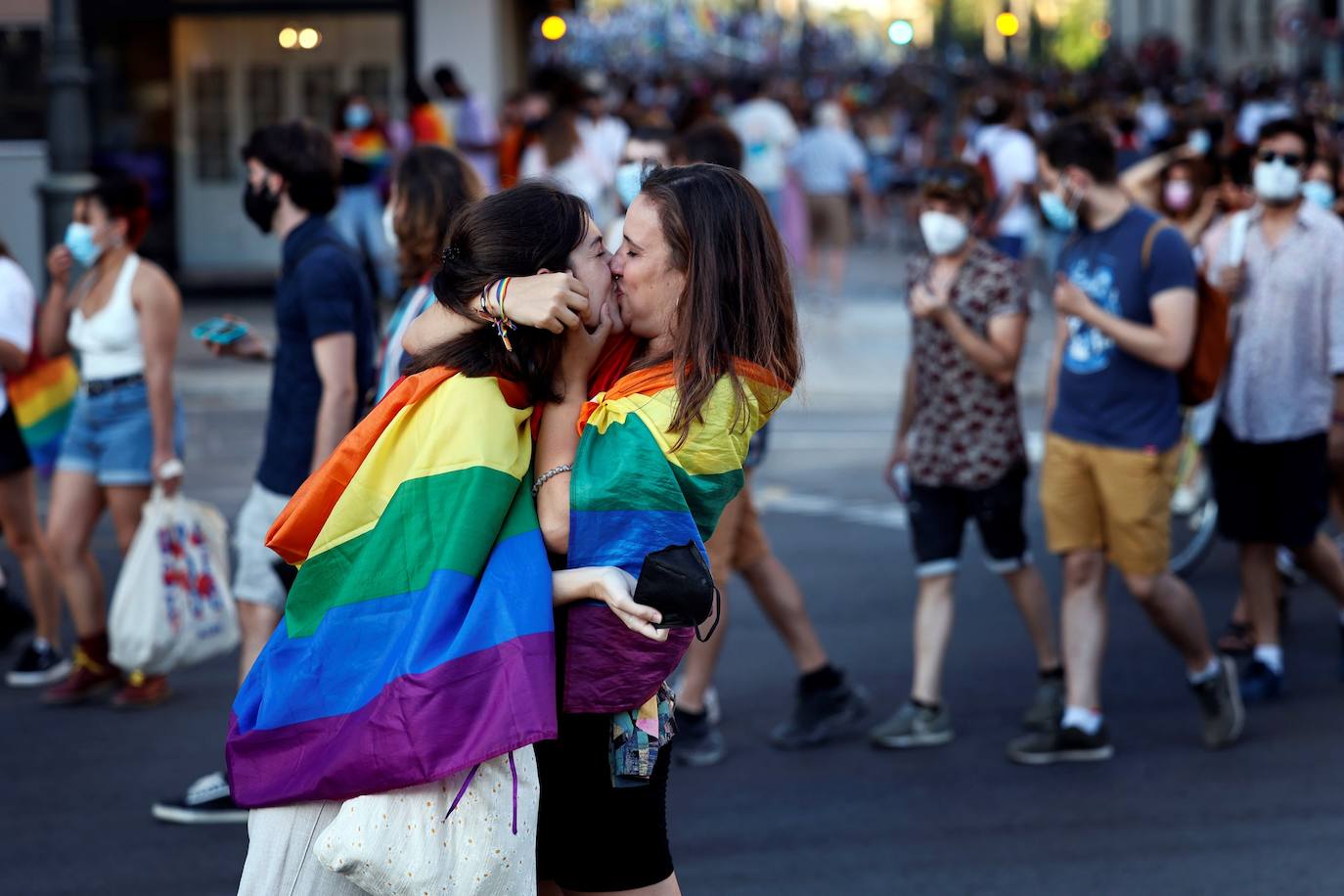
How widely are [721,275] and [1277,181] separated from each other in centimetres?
429

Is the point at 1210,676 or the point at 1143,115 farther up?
→ the point at 1143,115

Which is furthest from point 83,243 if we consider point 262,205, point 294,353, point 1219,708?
point 1219,708

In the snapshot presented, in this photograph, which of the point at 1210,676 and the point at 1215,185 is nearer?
the point at 1210,676

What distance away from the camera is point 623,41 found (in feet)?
316

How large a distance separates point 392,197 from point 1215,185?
17.9 feet

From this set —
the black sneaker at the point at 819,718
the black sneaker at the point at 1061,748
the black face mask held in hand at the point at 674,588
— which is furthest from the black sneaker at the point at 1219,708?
the black face mask held in hand at the point at 674,588

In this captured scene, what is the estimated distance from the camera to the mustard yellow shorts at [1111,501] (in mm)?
5789

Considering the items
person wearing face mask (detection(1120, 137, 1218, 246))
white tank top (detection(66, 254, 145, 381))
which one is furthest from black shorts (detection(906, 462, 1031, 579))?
person wearing face mask (detection(1120, 137, 1218, 246))

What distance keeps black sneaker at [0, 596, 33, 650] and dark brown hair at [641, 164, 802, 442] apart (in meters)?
5.28

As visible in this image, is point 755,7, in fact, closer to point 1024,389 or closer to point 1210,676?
point 1024,389

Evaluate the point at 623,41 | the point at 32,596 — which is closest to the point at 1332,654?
the point at 32,596

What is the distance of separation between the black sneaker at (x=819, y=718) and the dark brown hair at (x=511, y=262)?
11.2 ft

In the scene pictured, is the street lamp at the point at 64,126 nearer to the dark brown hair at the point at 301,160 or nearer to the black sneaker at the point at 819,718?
the dark brown hair at the point at 301,160

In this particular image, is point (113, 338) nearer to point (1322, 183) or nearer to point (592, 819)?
point (592, 819)
